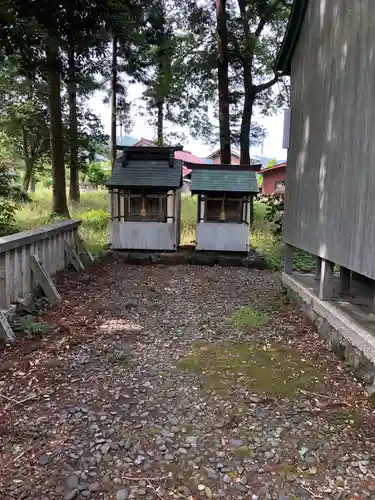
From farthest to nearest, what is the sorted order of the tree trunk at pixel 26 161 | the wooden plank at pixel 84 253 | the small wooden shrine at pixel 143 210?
the tree trunk at pixel 26 161, the small wooden shrine at pixel 143 210, the wooden plank at pixel 84 253

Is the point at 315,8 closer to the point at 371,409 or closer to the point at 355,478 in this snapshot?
the point at 371,409

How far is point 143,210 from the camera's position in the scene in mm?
10148

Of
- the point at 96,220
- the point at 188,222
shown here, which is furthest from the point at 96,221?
the point at 188,222

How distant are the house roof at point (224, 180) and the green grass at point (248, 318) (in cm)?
451

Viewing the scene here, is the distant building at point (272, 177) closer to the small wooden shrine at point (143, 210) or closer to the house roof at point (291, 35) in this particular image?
the small wooden shrine at point (143, 210)

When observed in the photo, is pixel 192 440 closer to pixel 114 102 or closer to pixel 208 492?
pixel 208 492

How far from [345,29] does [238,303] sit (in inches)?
155

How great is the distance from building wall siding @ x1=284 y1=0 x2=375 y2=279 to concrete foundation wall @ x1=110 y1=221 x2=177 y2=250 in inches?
168

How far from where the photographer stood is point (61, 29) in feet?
25.9

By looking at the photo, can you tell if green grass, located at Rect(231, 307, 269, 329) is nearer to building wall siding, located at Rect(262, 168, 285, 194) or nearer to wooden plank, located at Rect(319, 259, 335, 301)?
wooden plank, located at Rect(319, 259, 335, 301)

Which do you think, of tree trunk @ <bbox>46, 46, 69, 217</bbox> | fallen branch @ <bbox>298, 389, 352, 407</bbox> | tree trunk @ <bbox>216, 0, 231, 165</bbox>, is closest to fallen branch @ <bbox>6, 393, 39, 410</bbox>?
fallen branch @ <bbox>298, 389, 352, 407</bbox>

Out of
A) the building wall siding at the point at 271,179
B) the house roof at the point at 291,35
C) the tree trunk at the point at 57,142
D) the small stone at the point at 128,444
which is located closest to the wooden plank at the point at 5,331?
the small stone at the point at 128,444

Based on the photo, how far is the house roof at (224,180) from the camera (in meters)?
9.88

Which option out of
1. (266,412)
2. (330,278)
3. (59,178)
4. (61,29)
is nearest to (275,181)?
(59,178)
